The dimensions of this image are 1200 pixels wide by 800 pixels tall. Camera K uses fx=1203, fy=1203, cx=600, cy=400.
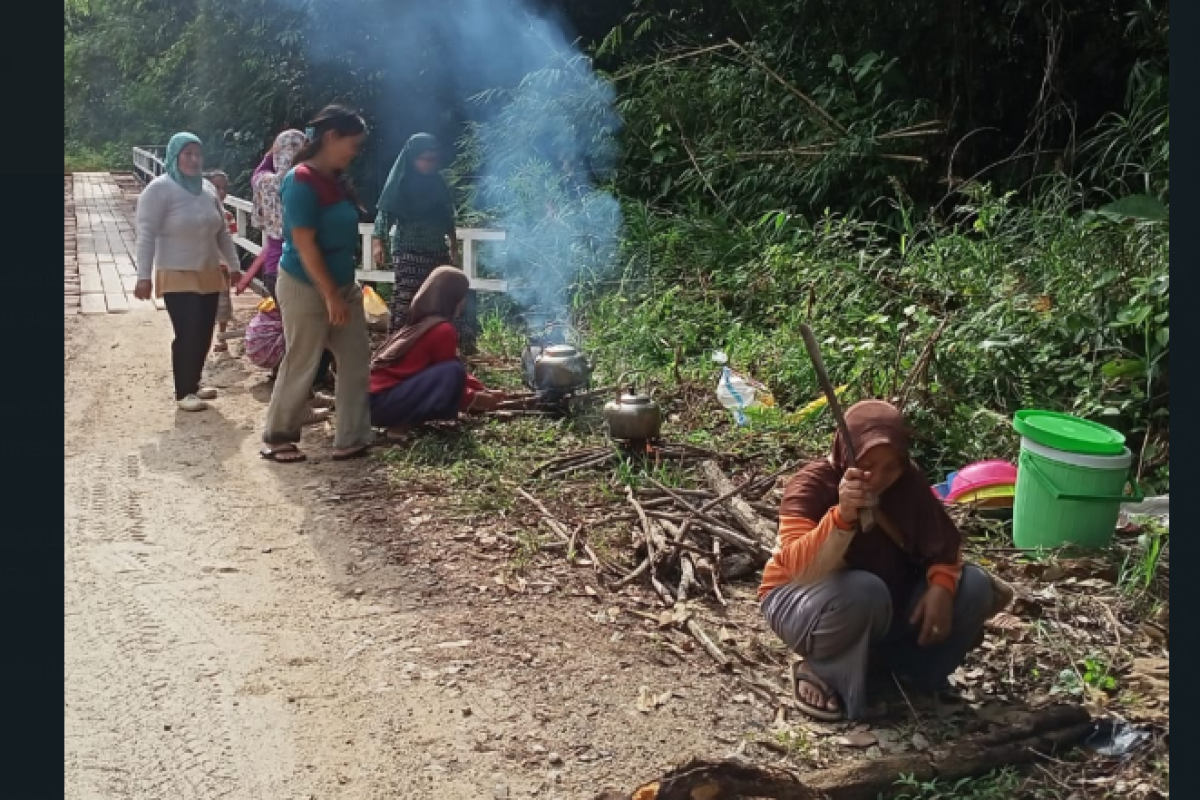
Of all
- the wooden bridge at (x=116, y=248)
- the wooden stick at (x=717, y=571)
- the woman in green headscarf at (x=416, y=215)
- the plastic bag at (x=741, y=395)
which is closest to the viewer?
the wooden stick at (x=717, y=571)

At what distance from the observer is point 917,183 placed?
11.0 metres

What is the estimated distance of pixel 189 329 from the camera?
26.0 ft

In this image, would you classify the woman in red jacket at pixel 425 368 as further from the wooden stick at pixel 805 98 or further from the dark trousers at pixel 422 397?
the wooden stick at pixel 805 98

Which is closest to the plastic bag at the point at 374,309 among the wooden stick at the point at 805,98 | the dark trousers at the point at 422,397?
the dark trousers at the point at 422,397

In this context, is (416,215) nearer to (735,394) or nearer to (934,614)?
(735,394)

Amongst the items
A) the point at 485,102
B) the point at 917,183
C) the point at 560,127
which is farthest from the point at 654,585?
the point at 485,102

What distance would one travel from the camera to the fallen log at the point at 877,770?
339cm

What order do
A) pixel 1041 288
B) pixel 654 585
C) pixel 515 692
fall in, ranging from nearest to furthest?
pixel 515 692
pixel 654 585
pixel 1041 288

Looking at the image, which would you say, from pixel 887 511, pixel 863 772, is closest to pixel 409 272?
pixel 887 511

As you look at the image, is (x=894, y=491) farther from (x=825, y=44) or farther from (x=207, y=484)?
(x=825, y=44)

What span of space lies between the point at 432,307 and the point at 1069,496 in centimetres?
384

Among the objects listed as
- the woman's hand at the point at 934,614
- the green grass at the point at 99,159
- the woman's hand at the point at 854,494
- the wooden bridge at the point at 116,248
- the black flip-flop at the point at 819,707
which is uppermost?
the woman's hand at the point at 854,494

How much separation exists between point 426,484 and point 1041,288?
3831 mm

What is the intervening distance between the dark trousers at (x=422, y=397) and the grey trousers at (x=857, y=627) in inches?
137
